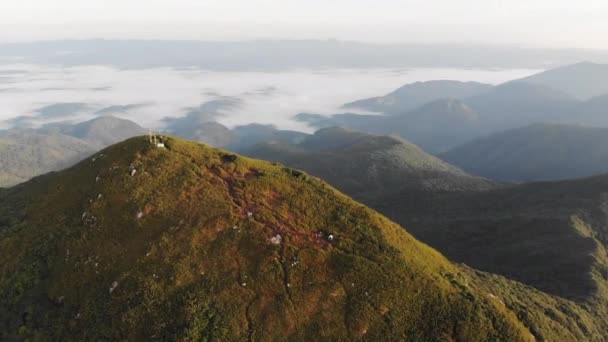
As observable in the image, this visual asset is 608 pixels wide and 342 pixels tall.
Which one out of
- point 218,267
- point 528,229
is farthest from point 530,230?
point 218,267

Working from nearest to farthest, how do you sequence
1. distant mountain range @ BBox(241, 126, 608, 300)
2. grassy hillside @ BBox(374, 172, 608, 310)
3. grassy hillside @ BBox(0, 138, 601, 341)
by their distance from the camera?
grassy hillside @ BBox(0, 138, 601, 341), grassy hillside @ BBox(374, 172, 608, 310), distant mountain range @ BBox(241, 126, 608, 300)

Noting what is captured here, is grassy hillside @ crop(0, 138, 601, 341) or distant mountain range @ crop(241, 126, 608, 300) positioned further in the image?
distant mountain range @ crop(241, 126, 608, 300)

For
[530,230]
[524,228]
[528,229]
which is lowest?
[524,228]

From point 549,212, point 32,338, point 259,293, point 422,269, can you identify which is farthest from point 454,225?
point 32,338

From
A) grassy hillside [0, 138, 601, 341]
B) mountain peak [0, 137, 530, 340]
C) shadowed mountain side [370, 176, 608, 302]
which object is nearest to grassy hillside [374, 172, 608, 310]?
shadowed mountain side [370, 176, 608, 302]

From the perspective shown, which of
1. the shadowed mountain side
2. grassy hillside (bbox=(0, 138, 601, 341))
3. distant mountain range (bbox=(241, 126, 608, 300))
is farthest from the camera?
distant mountain range (bbox=(241, 126, 608, 300))

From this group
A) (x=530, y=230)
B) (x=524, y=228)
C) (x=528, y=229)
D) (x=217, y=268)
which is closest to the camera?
(x=217, y=268)

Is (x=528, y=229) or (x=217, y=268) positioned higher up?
(x=217, y=268)

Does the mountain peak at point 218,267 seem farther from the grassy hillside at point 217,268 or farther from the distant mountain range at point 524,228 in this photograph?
the distant mountain range at point 524,228

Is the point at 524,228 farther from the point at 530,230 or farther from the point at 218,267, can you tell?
the point at 218,267

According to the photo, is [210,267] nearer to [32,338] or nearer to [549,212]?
[32,338]

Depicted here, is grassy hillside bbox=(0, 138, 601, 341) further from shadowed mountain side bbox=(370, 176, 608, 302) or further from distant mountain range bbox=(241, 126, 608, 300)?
distant mountain range bbox=(241, 126, 608, 300)
